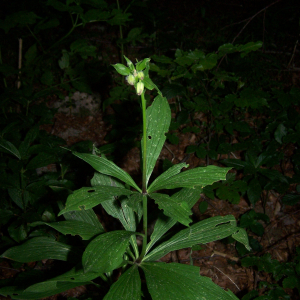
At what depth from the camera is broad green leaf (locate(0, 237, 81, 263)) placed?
4.54ft

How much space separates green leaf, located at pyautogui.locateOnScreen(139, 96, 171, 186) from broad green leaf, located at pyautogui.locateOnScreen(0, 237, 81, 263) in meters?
0.72

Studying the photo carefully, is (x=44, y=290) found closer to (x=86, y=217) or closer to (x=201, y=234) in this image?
(x=86, y=217)

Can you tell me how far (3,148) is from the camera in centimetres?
214

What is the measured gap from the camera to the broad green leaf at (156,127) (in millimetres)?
1351

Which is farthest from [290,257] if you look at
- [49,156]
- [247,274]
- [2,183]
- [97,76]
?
[97,76]

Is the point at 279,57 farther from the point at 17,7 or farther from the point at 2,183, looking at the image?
the point at 2,183

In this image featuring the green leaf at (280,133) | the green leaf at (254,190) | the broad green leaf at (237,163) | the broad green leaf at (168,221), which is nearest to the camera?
the broad green leaf at (168,221)

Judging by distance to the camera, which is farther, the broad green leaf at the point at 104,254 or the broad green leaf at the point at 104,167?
the broad green leaf at the point at 104,167

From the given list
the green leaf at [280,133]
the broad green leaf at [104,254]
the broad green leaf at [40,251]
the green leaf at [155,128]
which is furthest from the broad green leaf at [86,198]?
the green leaf at [280,133]

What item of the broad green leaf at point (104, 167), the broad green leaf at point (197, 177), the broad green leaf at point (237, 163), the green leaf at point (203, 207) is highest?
the broad green leaf at point (104, 167)

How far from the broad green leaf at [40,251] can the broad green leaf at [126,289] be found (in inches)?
16.3

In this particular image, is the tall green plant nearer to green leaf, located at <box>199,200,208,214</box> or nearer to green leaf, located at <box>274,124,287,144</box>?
green leaf, located at <box>199,200,208,214</box>

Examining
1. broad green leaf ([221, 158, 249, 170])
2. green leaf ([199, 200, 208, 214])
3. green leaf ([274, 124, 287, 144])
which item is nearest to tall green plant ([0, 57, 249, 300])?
green leaf ([199, 200, 208, 214])

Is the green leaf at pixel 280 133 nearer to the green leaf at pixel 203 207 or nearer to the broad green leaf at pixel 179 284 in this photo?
the green leaf at pixel 203 207
